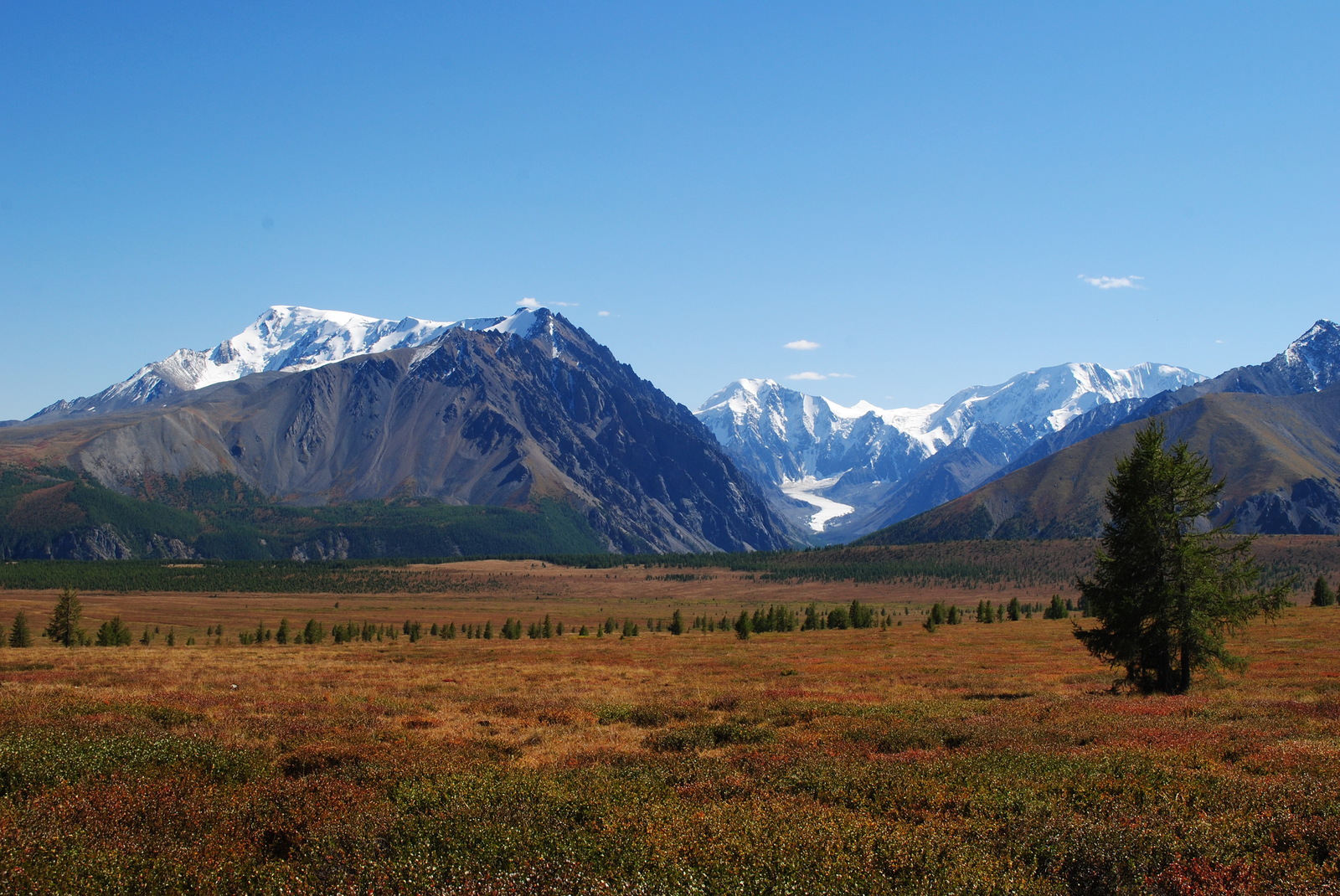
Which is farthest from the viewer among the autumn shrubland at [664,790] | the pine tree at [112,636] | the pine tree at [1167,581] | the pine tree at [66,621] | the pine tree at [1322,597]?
the pine tree at [1322,597]

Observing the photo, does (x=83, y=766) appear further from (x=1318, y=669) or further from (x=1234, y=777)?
(x=1318, y=669)

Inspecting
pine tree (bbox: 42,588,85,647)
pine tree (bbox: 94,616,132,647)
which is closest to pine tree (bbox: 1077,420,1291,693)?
pine tree (bbox: 94,616,132,647)

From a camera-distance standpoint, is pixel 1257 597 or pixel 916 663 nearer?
pixel 1257 597

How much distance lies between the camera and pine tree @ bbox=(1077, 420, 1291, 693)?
3419cm

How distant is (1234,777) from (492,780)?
580 inches

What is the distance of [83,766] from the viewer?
690 inches

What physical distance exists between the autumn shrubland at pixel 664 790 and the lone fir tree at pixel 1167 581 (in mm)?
1964

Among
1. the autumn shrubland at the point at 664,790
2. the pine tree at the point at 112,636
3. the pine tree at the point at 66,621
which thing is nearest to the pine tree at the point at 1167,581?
the autumn shrubland at the point at 664,790

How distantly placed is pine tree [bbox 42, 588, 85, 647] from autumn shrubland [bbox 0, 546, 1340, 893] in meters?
59.5

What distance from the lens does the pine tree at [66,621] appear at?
8400cm

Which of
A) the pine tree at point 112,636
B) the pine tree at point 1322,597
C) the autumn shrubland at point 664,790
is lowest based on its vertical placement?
the pine tree at point 112,636

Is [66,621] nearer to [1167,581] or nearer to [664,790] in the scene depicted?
[664,790]

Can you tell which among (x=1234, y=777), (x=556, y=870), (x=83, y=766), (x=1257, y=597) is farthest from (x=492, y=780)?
(x=1257, y=597)

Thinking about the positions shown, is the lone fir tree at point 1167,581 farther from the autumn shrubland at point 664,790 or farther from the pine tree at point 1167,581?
the autumn shrubland at point 664,790
